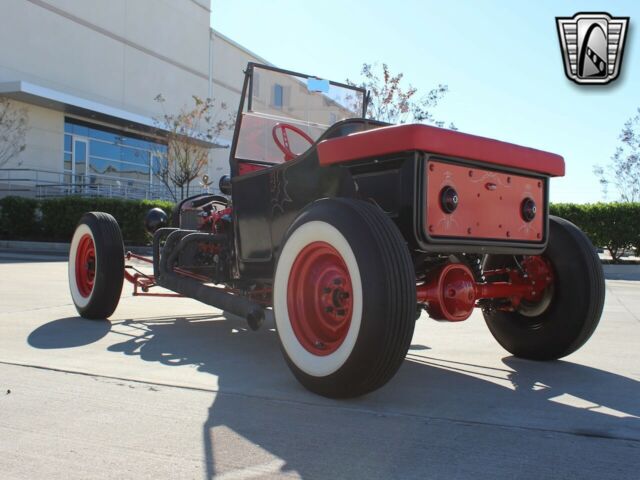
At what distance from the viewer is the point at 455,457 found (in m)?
2.27

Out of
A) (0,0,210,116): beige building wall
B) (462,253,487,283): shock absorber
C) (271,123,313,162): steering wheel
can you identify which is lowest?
(462,253,487,283): shock absorber

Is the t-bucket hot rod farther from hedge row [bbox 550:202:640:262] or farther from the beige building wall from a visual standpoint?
the beige building wall

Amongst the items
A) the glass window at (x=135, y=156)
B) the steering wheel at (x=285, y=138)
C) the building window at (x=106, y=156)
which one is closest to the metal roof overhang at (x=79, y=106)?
the building window at (x=106, y=156)

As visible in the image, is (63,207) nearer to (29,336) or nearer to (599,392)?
(29,336)

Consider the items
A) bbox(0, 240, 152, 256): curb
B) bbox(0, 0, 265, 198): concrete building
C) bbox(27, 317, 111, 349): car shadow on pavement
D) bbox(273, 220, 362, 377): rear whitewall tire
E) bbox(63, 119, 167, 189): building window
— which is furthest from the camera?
bbox(63, 119, 167, 189): building window

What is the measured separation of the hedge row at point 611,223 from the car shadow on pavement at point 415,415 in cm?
1350

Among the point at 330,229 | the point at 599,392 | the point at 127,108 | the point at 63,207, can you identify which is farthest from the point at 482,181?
the point at 127,108

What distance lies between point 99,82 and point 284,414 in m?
28.1

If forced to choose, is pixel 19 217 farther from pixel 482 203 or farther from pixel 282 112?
pixel 482 203

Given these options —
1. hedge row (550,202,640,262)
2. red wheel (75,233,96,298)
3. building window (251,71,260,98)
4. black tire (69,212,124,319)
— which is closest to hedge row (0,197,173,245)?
hedge row (550,202,640,262)

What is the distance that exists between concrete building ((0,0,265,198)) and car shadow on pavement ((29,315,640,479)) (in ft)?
72.2

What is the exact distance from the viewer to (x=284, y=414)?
9.17 ft

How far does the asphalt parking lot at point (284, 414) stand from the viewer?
2205mm

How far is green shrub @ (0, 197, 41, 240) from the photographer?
769 inches
